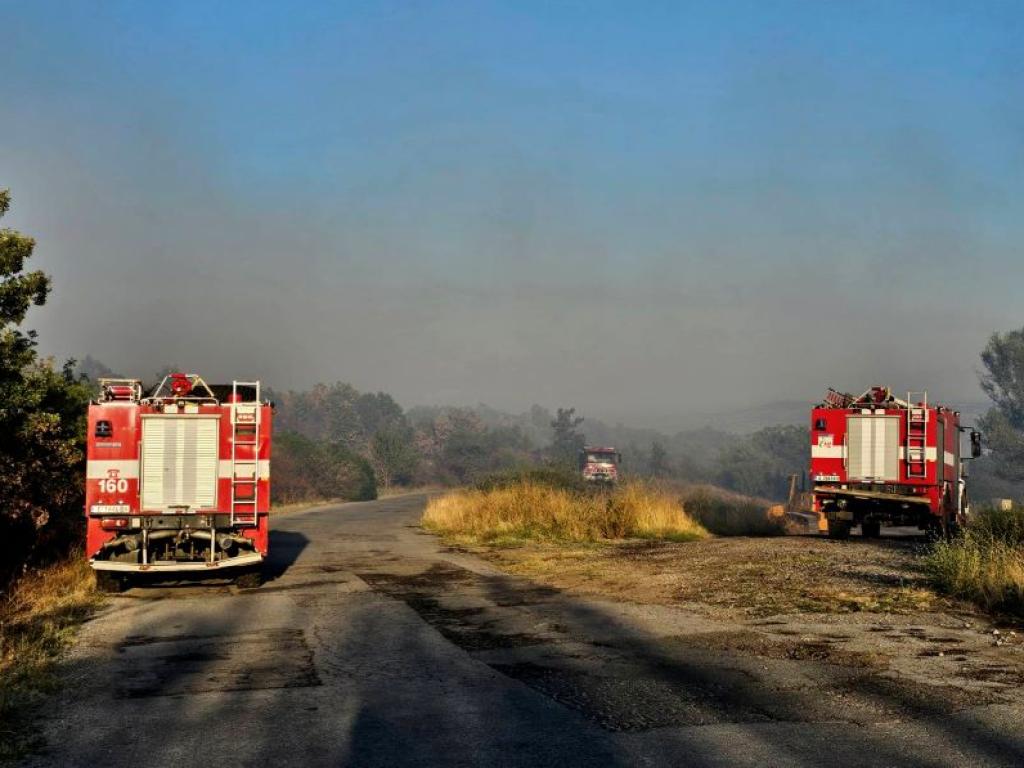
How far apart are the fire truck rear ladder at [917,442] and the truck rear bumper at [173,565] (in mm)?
14956

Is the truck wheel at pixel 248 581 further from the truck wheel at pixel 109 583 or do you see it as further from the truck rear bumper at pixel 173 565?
the truck wheel at pixel 109 583

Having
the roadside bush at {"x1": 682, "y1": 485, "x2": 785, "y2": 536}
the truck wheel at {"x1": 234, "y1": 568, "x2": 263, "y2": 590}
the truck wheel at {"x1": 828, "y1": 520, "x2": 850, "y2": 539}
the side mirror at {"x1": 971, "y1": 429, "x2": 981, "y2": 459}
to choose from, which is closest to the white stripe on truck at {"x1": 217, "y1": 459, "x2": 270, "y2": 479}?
the truck wheel at {"x1": 234, "y1": 568, "x2": 263, "y2": 590}

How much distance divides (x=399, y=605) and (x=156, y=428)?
438 centimetres

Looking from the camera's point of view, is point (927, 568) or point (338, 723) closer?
point (338, 723)

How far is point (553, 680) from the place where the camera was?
8.20m

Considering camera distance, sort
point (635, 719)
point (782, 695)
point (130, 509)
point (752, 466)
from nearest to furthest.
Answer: point (635, 719) < point (782, 695) < point (130, 509) < point (752, 466)

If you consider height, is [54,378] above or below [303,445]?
above

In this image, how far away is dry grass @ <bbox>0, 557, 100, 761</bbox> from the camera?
702 cm

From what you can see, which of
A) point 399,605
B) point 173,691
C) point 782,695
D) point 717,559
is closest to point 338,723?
point 173,691

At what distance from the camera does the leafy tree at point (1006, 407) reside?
8144 cm

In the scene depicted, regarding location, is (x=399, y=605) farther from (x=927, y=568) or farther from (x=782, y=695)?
(x=927, y=568)

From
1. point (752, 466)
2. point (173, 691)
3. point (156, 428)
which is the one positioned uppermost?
point (156, 428)

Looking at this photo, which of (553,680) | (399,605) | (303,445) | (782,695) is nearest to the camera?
(782,695)

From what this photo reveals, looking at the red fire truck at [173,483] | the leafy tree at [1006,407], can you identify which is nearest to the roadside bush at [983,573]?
the red fire truck at [173,483]
